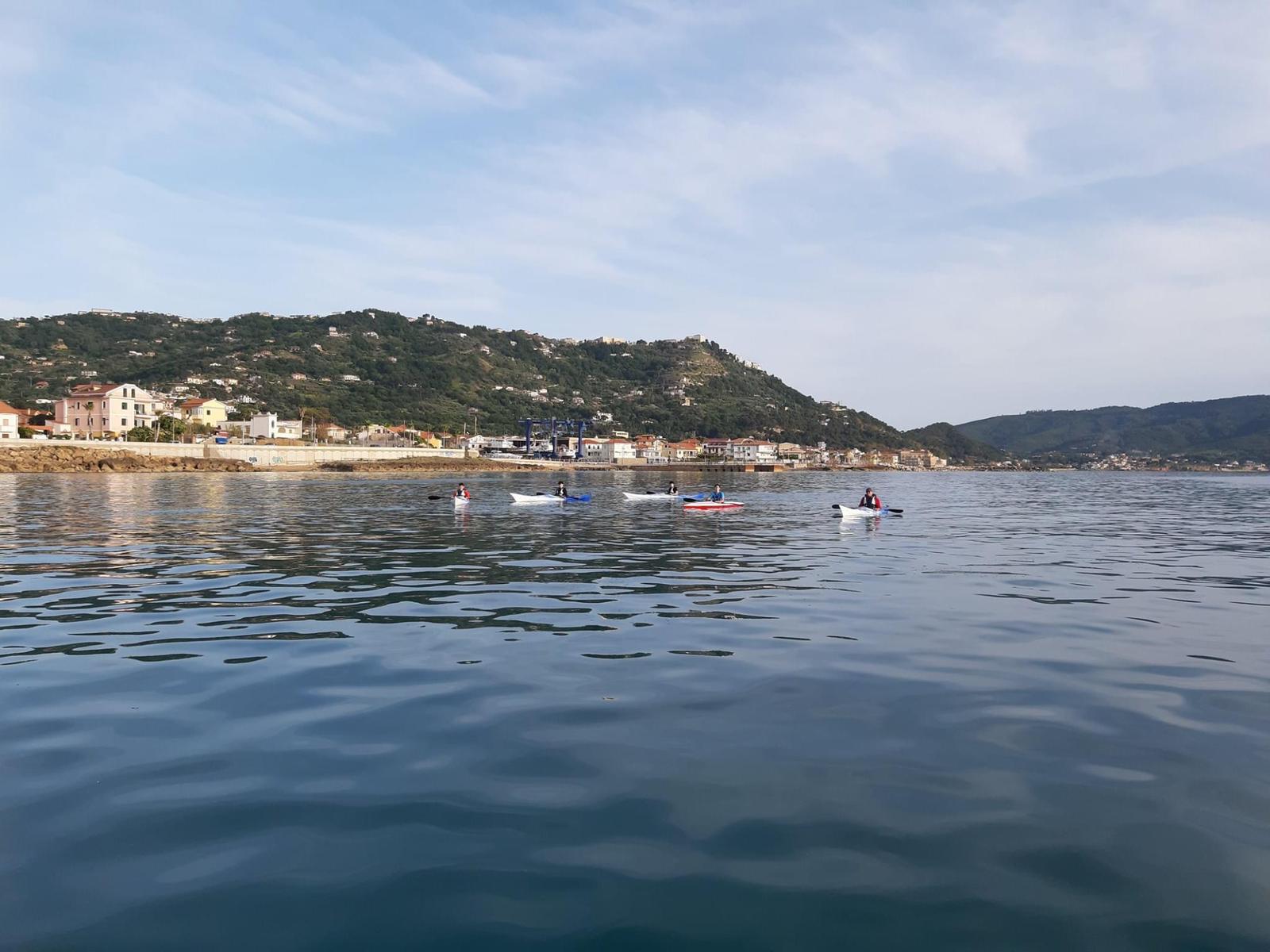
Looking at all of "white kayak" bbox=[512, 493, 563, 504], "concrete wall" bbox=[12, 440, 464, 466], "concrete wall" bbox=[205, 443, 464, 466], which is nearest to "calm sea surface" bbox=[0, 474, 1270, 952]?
"white kayak" bbox=[512, 493, 563, 504]

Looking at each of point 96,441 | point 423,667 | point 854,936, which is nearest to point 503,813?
point 854,936

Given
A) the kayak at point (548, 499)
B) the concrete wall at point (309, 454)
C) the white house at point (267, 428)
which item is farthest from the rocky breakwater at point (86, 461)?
the kayak at point (548, 499)

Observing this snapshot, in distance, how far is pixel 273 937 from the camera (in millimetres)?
5570

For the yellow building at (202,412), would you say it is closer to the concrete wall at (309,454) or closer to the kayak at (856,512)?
the concrete wall at (309,454)

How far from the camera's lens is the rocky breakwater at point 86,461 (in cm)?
9419

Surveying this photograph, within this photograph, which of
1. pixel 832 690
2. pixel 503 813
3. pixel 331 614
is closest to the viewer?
pixel 503 813

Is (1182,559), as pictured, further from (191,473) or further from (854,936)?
(191,473)

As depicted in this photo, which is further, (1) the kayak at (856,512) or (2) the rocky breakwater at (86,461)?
(2) the rocky breakwater at (86,461)

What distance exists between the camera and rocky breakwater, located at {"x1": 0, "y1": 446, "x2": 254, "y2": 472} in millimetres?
94188

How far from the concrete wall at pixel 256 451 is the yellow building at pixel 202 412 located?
2656 cm

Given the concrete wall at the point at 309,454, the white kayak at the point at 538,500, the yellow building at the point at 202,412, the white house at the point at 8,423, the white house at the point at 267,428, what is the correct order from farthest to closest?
the white house at the point at 267,428, the yellow building at the point at 202,412, the concrete wall at the point at 309,454, the white house at the point at 8,423, the white kayak at the point at 538,500

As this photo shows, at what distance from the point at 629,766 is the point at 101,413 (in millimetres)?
154172

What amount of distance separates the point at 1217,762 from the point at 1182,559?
24.7 metres

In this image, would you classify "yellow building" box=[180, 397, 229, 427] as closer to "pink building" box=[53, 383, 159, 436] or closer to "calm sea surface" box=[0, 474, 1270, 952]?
"pink building" box=[53, 383, 159, 436]
